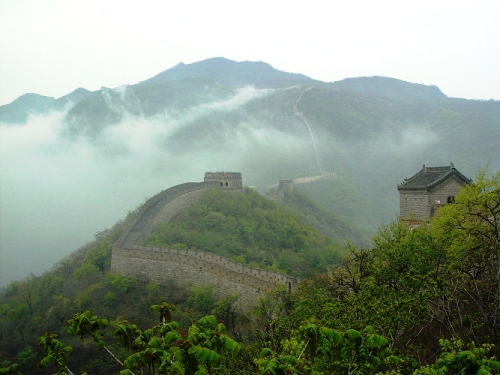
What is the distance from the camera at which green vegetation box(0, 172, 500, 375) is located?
22.9ft

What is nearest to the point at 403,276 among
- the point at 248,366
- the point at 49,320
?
the point at 248,366

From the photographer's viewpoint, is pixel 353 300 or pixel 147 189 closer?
pixel 353 300

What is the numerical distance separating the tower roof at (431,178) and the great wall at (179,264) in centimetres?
719

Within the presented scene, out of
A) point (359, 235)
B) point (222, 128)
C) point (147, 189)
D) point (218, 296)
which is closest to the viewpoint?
point (218, 296)

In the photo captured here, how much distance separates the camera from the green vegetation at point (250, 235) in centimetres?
3481

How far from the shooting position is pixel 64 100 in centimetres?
12875

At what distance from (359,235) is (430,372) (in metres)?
48.4

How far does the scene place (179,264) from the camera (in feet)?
97.0

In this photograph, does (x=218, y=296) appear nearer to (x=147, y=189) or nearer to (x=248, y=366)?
(x=248, y=366)

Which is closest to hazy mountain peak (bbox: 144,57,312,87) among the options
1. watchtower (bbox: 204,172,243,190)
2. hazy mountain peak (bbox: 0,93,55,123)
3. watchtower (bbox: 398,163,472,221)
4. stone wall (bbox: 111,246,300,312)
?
hazy mountain peak (bbox: 0,93,55,123)

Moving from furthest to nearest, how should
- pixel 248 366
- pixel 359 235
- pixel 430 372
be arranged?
pixel 359 235 < pixel 248 366 < pixel 430 372

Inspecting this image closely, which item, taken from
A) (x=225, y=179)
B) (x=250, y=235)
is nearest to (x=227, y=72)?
(x=225, y=179)

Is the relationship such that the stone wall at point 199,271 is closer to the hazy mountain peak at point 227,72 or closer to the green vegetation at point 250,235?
the green vegetation at point 250,235

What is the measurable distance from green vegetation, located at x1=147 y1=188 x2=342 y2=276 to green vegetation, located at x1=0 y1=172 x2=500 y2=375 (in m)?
5.65
